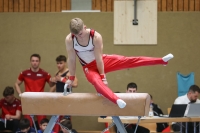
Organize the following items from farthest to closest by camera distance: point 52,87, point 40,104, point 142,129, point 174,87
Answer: point 174,87 → point 52,87 → point 142,129 → point 40,104

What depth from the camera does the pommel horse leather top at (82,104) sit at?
5934mm

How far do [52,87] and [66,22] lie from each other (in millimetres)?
1896

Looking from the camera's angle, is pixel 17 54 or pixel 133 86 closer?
pixel 133 86

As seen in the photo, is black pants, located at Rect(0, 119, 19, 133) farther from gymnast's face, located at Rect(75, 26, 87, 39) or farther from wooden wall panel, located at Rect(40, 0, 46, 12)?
gymnast's face, located at Rect(75, 26, 87, 39)

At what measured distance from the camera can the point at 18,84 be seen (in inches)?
431

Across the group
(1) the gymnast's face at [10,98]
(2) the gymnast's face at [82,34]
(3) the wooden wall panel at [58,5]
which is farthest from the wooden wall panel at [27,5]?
(2) the gymnast's face at [82,34]

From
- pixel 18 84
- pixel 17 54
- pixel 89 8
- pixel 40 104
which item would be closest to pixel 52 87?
pixel 18 84

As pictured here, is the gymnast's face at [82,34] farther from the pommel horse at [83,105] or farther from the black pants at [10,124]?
the black pants at [10,124]

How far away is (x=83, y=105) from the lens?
6.04 metres

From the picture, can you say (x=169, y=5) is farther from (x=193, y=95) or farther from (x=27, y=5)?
(x=27, y=5)

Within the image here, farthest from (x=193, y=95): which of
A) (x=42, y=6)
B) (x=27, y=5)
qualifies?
(x=27, y=5)

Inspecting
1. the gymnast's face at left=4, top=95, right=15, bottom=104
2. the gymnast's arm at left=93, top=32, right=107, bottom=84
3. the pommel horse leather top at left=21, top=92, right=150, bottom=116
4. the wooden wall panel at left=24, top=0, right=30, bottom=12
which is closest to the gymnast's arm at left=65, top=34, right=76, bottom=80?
the gymnast's arm at left=93, top=32, right=107, bottom=84

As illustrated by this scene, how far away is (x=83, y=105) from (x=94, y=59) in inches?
27.7

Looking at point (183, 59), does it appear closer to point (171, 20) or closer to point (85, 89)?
point (171, 20)
